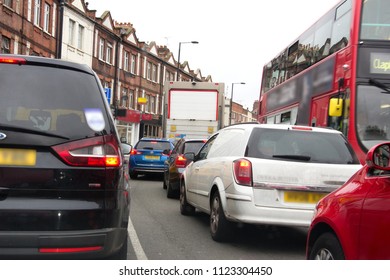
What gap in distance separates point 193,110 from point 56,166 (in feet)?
51.9

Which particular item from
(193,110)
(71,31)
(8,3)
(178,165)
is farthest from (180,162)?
(71,31)

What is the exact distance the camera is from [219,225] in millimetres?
5961

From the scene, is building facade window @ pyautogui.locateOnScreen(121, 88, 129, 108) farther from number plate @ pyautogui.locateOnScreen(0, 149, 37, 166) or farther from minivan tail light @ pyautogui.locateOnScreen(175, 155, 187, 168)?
number plate @ pyautogui.locateOnScreen(0, 149, 37, 166)

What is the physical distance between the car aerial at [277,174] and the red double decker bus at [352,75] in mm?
2141

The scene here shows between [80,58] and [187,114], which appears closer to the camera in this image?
[187,114]

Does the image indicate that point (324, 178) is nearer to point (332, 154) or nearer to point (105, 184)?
point (332, 154)

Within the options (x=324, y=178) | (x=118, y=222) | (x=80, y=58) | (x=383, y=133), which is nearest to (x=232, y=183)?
(x=324, y=178)

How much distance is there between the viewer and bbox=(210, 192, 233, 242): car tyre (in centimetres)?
591

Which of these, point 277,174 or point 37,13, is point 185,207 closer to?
point 277,174

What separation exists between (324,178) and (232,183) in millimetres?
1142

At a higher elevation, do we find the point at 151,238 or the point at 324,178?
the point at 324,178

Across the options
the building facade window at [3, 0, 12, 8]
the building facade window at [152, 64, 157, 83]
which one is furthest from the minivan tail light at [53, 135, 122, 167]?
the building facade window at [152, 64, 157, 83]

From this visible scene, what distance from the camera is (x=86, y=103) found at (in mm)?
3314

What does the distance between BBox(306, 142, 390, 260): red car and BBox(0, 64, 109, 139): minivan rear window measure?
1.86 metres
